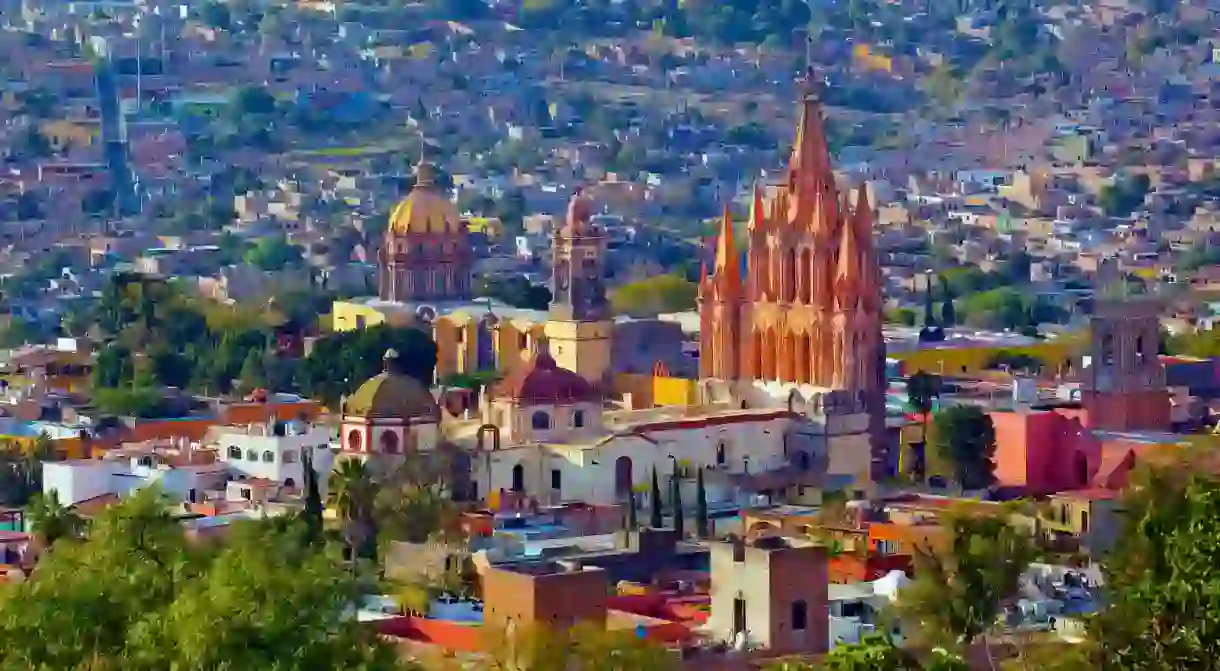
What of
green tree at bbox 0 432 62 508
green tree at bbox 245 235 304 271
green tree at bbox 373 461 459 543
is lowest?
green tree at bbox 245 235 304 271

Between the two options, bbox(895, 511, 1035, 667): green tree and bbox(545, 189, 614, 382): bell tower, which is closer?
bbox(895, 511, 1035, 667): green tree

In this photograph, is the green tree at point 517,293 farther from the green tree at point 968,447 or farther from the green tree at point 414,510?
the green tree at point 414,510

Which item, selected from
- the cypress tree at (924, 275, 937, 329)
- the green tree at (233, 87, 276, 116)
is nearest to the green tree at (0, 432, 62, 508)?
the cypress tree at (924, 275, 937, 329)

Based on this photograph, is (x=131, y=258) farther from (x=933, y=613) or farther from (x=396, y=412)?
(x=933, y=613)

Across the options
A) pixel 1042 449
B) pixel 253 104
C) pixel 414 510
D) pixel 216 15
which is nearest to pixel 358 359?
pixel 1042 449

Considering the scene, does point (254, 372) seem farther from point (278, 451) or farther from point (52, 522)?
point (52, 522)

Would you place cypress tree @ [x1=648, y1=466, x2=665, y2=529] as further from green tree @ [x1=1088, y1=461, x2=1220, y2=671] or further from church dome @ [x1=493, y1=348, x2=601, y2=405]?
green tree @ [x1=1088, y1=461, x2=1220, y2=671]
